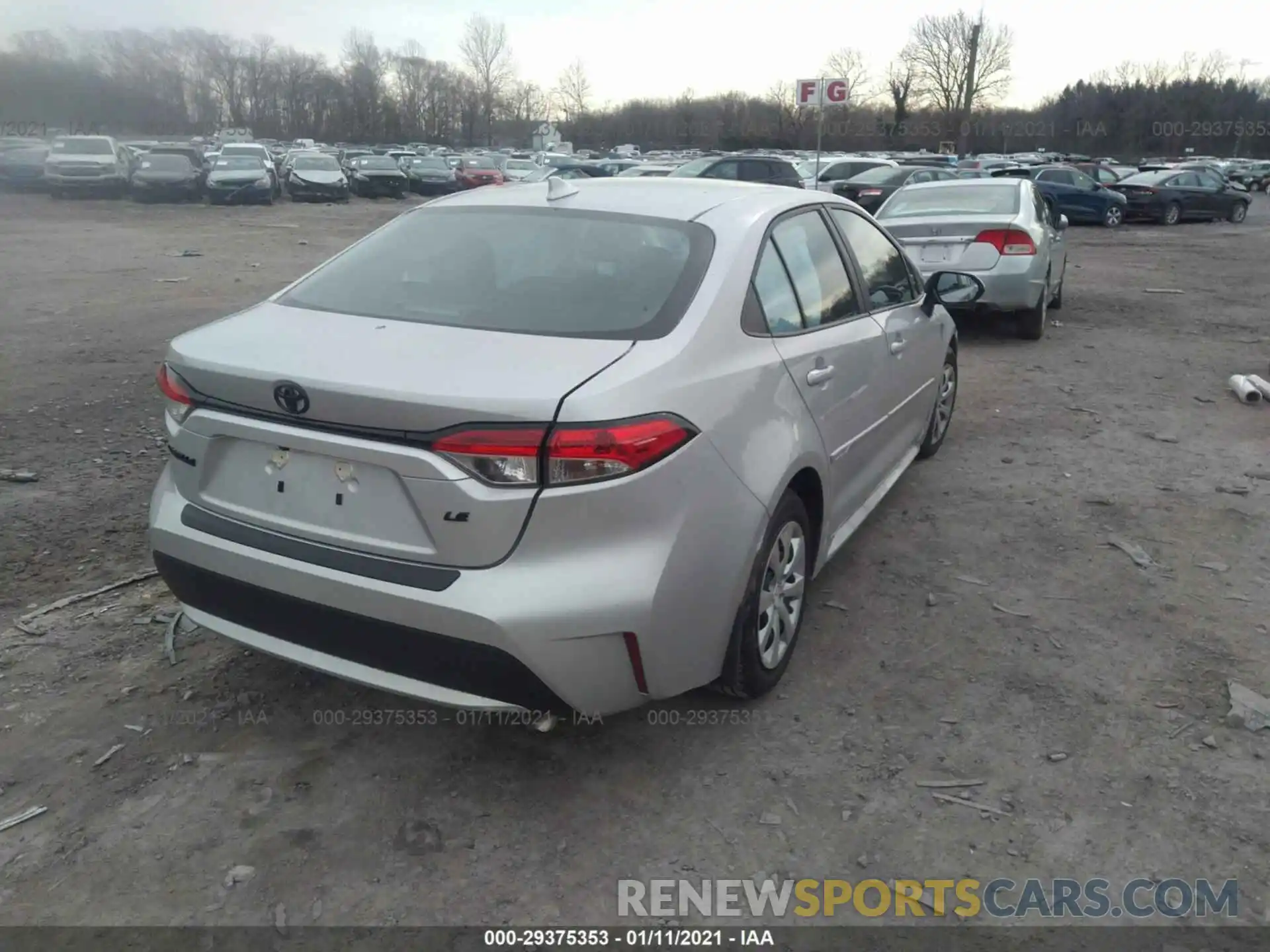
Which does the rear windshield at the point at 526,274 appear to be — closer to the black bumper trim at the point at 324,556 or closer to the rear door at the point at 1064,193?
the black bumper trim at the point at 324,556

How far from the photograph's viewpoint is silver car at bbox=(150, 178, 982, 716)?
7.87 feet

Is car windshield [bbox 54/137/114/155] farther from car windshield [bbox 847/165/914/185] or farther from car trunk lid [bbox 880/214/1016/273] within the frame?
car trunk lid [bbox 880/214/1016/273]

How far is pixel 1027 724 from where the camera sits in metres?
3.20

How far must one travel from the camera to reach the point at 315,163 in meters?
28.4

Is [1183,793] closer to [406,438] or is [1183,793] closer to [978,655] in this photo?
[978,655]

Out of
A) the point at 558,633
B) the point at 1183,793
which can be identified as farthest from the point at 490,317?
the point at 1183,793

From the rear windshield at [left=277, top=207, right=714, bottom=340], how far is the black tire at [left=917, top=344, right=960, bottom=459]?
8.83 ft

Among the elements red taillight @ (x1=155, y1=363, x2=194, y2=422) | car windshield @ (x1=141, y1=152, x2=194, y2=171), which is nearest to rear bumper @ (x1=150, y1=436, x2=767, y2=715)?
red taillight @ (x1=155, y1=363, x2=194, y2=422)

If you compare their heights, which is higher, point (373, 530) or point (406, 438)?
point (406, 438)

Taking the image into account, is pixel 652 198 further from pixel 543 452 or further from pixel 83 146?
pixel 83 146

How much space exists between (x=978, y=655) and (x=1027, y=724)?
45 centimetres

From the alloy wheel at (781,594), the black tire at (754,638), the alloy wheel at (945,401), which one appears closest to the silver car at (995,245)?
the alloy wheel at (945,401)

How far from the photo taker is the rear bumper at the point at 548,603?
2412 millimetres

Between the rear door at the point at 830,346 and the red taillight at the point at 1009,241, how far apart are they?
212 inches
